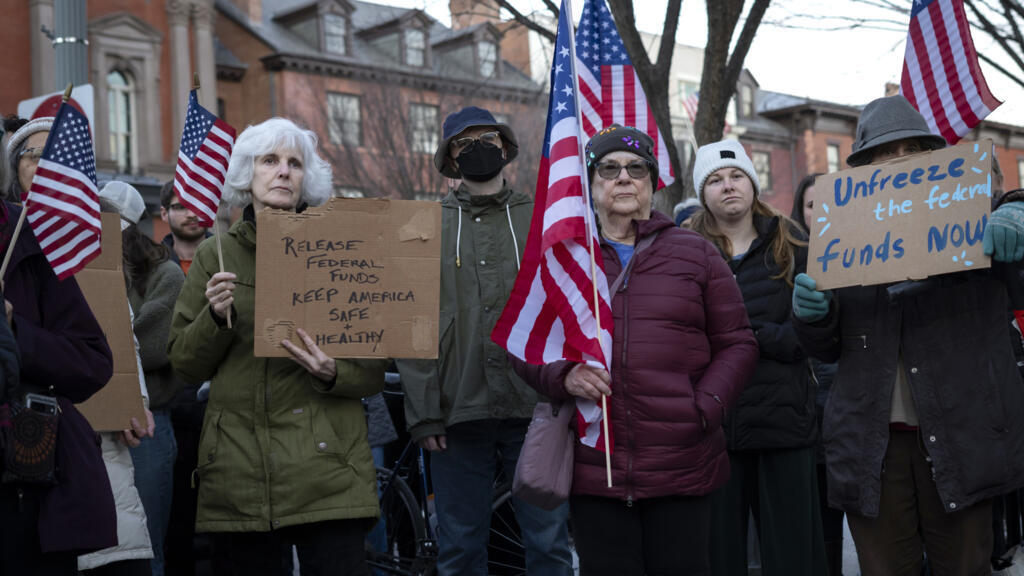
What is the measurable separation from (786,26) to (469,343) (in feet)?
24.1

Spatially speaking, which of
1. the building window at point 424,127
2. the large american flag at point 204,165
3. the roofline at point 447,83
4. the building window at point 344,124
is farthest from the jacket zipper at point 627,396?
the building window at point 344,124

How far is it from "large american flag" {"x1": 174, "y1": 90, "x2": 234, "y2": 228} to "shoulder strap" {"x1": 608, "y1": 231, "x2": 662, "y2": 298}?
161cm

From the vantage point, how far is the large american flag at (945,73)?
4.90m

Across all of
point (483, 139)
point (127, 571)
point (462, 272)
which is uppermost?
→ point (483, 139)

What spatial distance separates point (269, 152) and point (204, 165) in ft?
0.89

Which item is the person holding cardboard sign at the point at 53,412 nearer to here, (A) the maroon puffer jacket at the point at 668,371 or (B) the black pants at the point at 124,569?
(B) the black pants at the point at 124,569

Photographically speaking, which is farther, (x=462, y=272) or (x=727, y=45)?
(x=727, y=45)

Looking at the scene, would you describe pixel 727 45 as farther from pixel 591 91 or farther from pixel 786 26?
pixel 591 91

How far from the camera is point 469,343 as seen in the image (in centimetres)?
507

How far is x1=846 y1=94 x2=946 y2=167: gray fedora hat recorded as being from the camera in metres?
4.13

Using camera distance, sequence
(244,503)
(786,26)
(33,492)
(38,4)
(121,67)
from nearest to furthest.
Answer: (33,492) < (244,503) < (786,26) < (38,4) < (121,67)

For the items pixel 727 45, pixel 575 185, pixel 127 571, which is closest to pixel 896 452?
pixel 575 185

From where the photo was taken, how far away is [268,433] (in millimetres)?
4098

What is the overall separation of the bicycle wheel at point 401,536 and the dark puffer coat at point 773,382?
80.0 inches
